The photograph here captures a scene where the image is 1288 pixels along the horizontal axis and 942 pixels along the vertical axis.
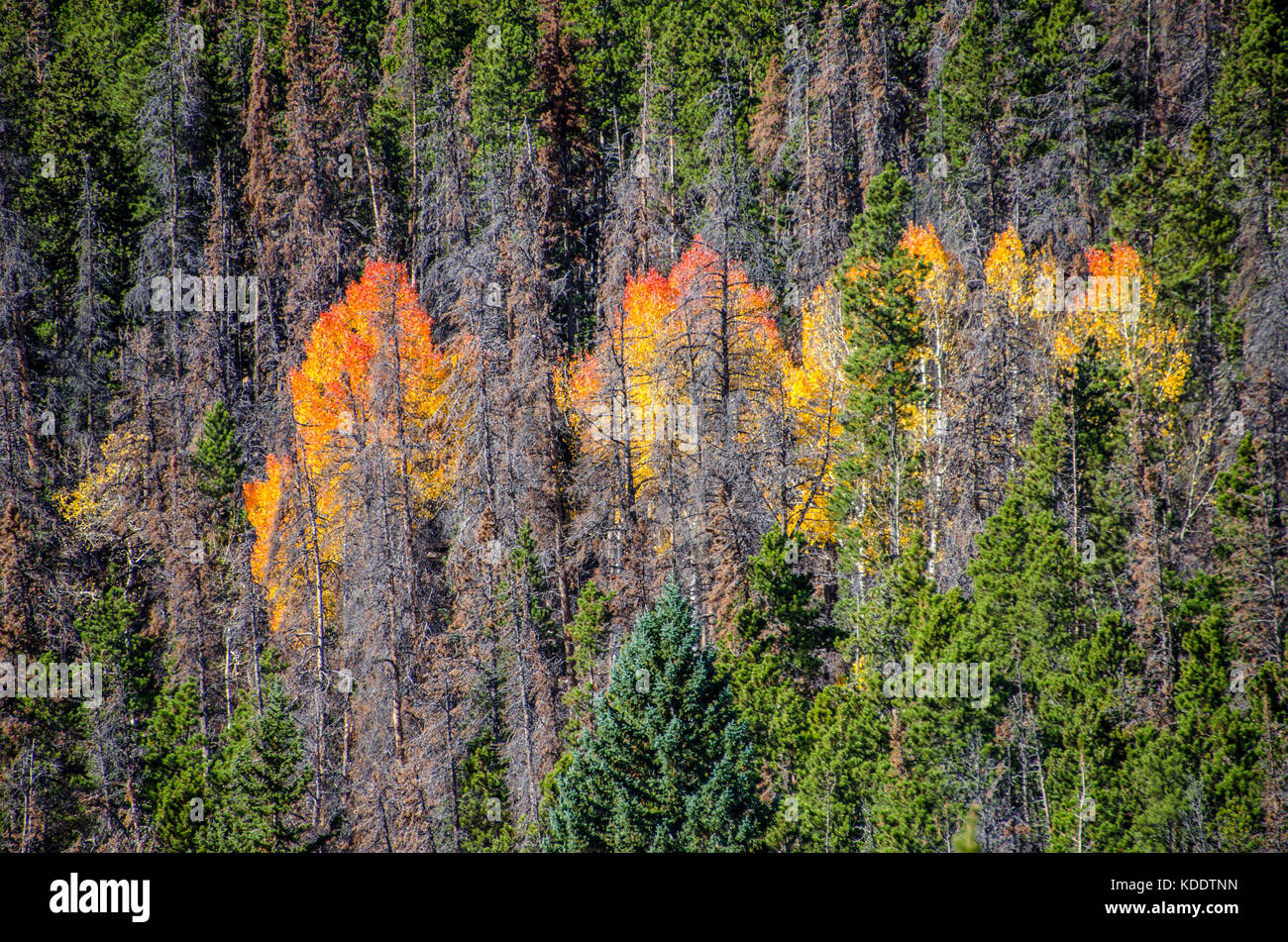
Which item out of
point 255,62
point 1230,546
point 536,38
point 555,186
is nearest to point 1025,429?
point 1230,546

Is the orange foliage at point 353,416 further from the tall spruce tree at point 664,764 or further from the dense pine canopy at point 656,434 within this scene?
the tall spruce tree at point 664,764

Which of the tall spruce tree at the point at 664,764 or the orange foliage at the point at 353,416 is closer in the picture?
the tall spruce tree at the point at 664,764

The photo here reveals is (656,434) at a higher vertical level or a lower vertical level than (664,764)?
higher

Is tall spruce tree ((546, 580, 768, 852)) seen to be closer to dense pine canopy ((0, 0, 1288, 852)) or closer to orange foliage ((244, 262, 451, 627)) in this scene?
dense pine canopy ((0, 0, 1288, 852))

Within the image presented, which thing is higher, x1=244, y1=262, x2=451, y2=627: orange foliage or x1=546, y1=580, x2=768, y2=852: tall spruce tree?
x1=244, y1=262, x2=451, y2=627: orange foliage

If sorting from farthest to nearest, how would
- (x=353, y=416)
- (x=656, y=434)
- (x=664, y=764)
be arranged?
1. (x=353, y=416)
2. (x=656, y=434)
3. (x=664, y=764)

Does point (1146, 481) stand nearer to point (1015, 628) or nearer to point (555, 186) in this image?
point (1015, 628)

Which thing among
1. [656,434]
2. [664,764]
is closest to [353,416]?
[656,434]

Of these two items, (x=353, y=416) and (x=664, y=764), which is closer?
(x=664, y=764)

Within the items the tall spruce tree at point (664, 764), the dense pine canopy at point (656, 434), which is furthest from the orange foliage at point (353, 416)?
the tall spruce tree at point (664, 764)

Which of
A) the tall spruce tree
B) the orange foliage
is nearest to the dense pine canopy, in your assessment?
the tall spruce tree

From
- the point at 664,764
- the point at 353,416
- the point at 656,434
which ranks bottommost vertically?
the point at 664,764

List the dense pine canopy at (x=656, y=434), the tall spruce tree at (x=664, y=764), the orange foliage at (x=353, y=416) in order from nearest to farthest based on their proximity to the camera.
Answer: the tall spruce tree at (x=664, y=764) → the dense pine canopy at (x=656, y=434) → the orange foliage at (x=353, y=416)

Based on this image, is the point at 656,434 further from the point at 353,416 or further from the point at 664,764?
the point at 353,416
